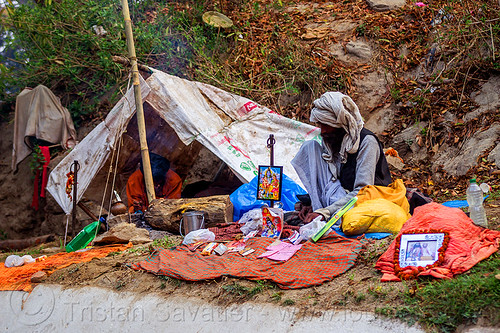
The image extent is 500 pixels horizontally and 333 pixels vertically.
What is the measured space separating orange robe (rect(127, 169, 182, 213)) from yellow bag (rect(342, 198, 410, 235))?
3758 mm

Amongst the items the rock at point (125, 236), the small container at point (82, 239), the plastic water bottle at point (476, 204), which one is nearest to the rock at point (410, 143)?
the plastic water bottle at point (476, 204)

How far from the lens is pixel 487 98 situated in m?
6.18

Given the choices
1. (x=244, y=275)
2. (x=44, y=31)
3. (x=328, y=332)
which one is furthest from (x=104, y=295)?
(x=44, y=31)

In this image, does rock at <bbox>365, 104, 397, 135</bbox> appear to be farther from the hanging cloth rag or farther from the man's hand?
the hanging cloth rag

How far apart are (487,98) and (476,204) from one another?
3.74m

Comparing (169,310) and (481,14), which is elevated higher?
(481,14)

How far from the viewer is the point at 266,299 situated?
2.83m

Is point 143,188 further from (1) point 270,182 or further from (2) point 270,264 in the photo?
(2) point 270,264

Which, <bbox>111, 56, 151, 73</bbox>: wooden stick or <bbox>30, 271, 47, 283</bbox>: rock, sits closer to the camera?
<bbox>30, 271, 47, 283</bbox>: rock

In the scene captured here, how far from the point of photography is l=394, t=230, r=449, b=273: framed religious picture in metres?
2.65

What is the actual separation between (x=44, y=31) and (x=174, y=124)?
4296 mm

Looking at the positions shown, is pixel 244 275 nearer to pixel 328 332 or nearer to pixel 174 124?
pixel 328 332

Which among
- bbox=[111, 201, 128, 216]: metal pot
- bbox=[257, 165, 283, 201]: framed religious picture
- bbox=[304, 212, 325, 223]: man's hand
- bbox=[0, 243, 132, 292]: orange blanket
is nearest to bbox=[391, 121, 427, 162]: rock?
bbox=[257, 165, 283, 201]: framed religious picture

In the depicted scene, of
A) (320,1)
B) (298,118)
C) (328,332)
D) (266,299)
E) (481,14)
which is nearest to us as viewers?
(328,332)
